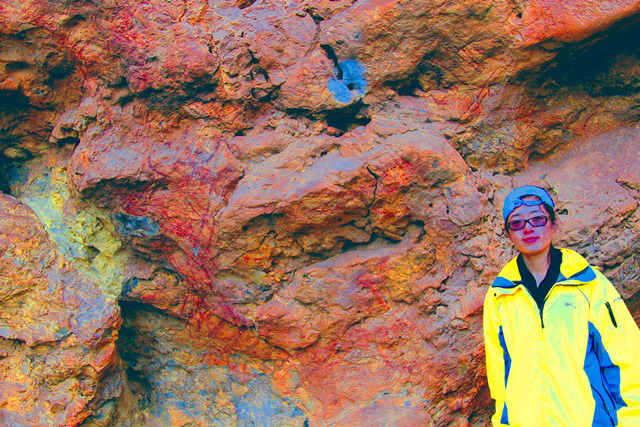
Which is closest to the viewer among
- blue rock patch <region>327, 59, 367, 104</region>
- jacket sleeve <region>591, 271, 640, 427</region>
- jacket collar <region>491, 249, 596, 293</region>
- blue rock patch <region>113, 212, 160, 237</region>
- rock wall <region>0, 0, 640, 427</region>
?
jacket sleeve <region>591, 271, 640, 427</region>

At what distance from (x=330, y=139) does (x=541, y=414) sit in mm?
1769

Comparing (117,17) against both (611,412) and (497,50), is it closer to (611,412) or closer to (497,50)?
(497,50)

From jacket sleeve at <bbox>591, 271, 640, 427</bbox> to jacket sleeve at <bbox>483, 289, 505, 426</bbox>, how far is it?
41 cm

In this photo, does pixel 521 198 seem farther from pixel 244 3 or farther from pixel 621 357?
pixel 244 3

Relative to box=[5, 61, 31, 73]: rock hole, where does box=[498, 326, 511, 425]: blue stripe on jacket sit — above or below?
below

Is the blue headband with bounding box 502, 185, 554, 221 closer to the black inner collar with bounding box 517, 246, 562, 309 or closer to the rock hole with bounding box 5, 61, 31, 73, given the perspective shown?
the black inner collar with bounding box 517, 246, 562, 309

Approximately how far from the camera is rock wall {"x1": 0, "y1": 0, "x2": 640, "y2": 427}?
116 inches

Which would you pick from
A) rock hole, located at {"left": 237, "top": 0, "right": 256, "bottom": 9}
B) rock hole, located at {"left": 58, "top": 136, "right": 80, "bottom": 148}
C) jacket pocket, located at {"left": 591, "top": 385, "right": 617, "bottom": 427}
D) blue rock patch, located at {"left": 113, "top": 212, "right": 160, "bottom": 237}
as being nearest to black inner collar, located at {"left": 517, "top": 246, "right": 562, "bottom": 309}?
jacket pocket, located at {"left": 591, "top": 385, "right": 617, "bottom": 427}

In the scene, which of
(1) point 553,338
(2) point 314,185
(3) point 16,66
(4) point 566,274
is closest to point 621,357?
(1) point 553,338

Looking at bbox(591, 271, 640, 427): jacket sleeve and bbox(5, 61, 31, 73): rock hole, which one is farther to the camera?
bbox(5, 61, 31, 73): rock hole

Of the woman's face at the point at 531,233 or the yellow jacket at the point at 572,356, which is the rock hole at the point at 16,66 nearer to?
the woman's face at the point at 531,233

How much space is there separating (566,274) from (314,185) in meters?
1.34

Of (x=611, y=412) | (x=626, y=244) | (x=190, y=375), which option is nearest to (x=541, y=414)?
(x=611, y=412)

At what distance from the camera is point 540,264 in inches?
88.0
